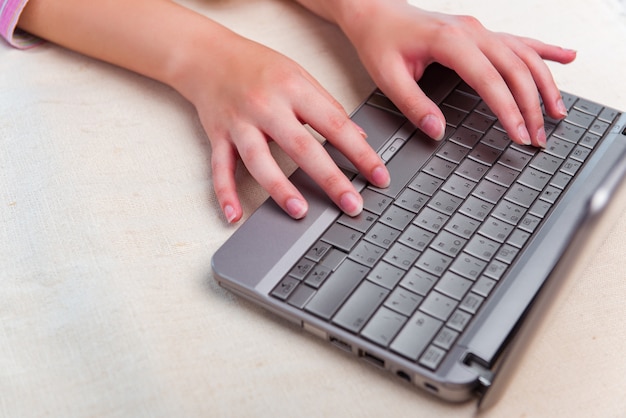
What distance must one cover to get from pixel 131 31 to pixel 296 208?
27cm

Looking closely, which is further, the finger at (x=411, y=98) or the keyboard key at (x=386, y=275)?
the finger at (x=411, y=98)

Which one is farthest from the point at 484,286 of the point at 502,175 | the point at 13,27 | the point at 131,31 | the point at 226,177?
the point at 13,27

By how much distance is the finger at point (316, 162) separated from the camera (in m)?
0.53


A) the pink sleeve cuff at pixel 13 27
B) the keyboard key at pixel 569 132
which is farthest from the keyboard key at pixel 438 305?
the pink sleeve cuff at pixel 13 27

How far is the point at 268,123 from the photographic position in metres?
0.58

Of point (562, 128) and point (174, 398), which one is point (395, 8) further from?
point (174, 398)

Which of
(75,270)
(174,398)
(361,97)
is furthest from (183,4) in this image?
(174,398)

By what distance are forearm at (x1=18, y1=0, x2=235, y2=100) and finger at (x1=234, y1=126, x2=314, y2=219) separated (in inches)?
4.4

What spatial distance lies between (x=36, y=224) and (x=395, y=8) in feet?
1.25

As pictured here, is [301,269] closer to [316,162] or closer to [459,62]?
[316,162]

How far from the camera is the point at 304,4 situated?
29.7 inches

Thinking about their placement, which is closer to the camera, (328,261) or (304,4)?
(328,261)

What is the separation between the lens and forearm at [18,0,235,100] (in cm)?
66

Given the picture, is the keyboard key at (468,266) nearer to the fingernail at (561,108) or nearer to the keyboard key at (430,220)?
the keyboard key at (430,220)
